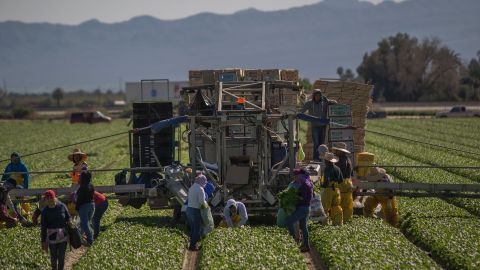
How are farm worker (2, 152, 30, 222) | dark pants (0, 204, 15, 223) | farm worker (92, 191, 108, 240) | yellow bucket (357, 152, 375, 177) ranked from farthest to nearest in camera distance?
yellow bucket (357, 152, 375, 177) < farm worker (2, 152, 30, 222) < dark pants (0, 204, 15, 223) < farm worker (92, 191, 108, 240)

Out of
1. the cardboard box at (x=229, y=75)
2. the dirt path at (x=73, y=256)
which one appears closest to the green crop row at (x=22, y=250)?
the dirt path at (x=73, y=256)

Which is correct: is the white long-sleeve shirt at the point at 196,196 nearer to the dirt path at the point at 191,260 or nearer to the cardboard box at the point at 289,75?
the dirt path at the point at 191,260

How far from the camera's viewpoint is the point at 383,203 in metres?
20.7

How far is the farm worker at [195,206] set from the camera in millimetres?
17797

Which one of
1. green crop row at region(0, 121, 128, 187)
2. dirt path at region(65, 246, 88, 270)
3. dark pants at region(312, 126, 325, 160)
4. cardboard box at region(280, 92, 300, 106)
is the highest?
cardboard box at region(280, 92, 300, 106)

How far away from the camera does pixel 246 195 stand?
66.2 ft

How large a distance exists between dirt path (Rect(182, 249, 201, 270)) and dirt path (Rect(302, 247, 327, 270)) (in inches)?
89.9

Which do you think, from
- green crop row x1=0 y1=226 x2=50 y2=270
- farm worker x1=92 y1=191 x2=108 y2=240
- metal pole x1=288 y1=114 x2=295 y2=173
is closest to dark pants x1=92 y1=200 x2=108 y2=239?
farm worker x1=92 y1=191 x2=108 y2=240

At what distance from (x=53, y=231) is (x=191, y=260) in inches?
127

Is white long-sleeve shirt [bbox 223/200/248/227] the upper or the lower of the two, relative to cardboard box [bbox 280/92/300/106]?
lower

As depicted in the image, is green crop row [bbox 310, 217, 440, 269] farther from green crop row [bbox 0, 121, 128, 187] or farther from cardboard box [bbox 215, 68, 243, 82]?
green crop row [bbox 0, 121, 128, 187]

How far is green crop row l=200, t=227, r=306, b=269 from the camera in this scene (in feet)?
50.3

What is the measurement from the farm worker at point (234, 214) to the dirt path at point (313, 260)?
1.88 meters

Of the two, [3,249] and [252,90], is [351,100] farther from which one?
[3,249]
